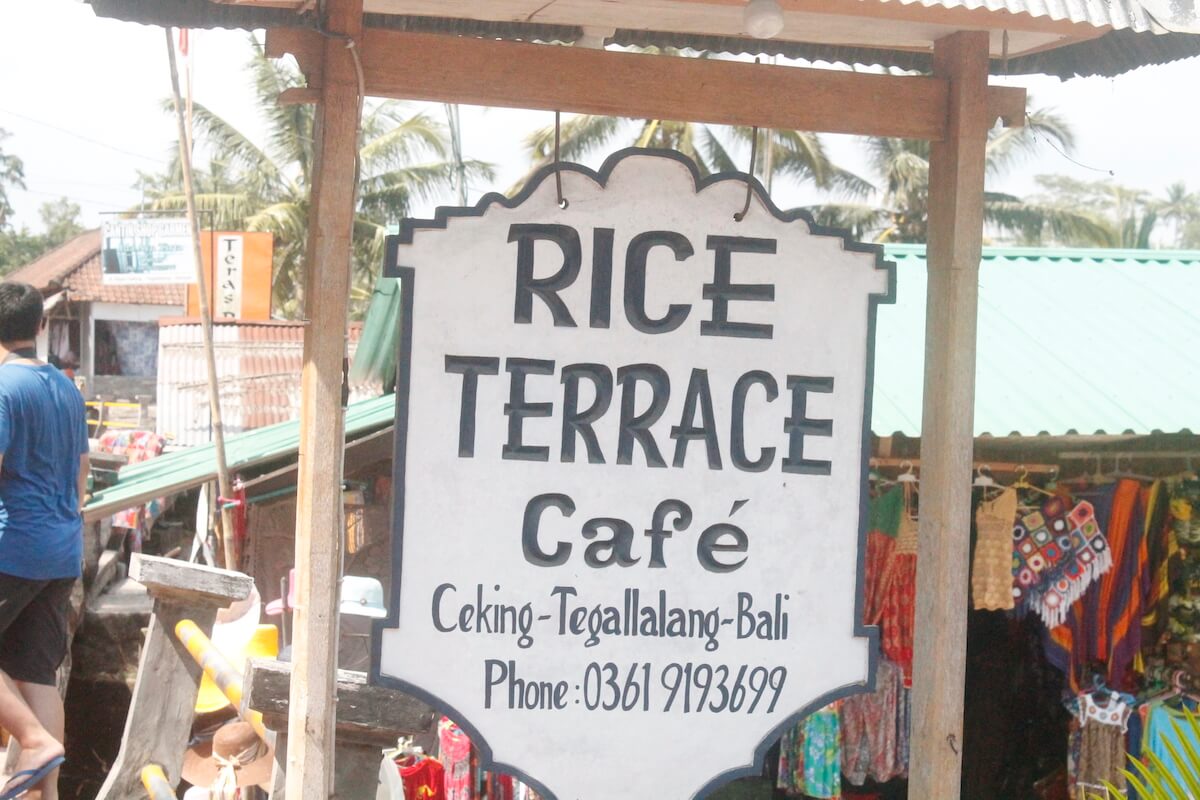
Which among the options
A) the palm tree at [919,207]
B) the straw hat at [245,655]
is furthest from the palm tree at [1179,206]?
the straw hat at [245,655]

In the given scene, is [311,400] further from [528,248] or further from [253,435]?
[253,435]

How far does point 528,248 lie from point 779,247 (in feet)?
1.91

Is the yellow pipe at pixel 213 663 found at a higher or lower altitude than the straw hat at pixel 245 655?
higher

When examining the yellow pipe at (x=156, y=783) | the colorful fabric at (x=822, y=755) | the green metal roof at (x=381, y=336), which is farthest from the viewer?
the green metal roof at (x=381, y=336)

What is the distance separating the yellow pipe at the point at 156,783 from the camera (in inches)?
149

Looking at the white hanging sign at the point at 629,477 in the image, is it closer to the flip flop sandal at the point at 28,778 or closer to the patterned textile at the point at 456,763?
the flip flop sandal at the point at 28,778

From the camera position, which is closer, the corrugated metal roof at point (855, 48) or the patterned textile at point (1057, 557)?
the corrugated metal roof at point (855, 48)

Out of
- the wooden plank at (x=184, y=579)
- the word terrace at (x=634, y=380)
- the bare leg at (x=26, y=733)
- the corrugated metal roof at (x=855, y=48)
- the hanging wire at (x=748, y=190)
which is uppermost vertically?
the corrugated metal roof at (x=855, y=48)

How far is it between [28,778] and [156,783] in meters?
0.49

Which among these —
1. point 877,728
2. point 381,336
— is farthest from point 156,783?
point 381,336

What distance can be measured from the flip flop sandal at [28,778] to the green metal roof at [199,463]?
7.49ft

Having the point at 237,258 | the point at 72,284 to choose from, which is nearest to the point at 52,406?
the point at 237,258

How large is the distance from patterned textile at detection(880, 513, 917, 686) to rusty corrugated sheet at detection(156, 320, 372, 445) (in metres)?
8.87

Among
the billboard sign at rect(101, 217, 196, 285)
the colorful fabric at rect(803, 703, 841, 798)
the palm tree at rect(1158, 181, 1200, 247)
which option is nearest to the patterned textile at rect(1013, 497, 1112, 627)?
the colorful fabric at rect(803, 703, 841, 798)
